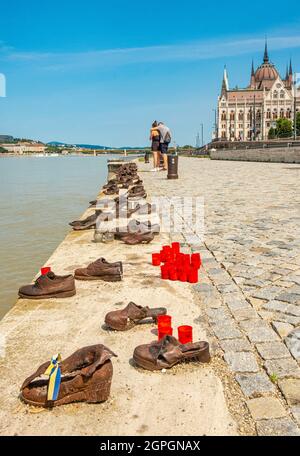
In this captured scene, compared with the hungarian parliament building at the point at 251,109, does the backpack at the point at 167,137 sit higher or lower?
lower

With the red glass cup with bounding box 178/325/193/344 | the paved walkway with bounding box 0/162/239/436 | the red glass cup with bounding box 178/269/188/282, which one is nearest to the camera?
the paved walkway with bounding box 0/162/239/436

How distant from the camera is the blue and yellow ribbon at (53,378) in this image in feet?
8.54

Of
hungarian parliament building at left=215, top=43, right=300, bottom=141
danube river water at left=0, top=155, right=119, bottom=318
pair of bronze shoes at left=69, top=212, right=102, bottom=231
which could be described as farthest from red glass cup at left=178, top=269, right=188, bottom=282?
hungarian parliament building at left=215, top=43, right=300, bottom=141

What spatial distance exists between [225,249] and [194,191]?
8.36 m

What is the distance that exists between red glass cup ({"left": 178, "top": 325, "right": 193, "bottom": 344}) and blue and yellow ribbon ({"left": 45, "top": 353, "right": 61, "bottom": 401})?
3.21 feet

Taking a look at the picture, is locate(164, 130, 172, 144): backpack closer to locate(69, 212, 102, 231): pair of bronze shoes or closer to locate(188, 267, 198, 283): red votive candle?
locate(69, 212, 102, 231): pair of bronze shoes

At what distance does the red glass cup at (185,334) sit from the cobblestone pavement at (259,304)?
0.79 ft

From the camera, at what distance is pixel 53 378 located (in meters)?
2.63

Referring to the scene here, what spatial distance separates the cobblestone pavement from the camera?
8.94 ft

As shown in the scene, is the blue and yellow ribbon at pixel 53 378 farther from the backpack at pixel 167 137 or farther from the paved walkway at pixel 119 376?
the backpack at pixel 167 137

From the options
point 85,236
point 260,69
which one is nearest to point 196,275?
point 85,236

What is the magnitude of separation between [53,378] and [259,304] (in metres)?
2.37

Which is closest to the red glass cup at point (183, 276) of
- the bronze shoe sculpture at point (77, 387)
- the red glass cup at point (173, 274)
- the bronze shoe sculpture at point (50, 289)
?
the red glass cup at point (173, 274)
